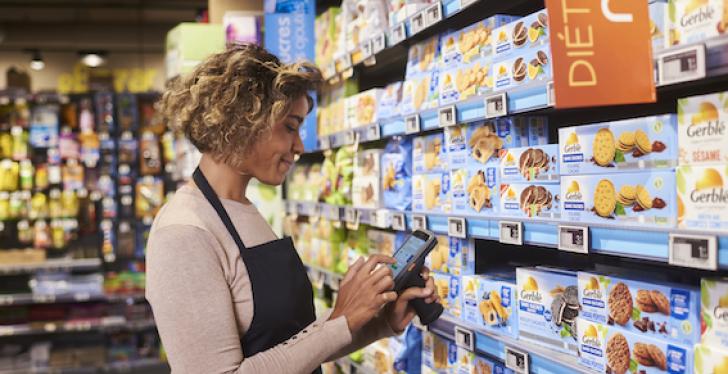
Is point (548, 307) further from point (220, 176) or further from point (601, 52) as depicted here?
point (220, 176)

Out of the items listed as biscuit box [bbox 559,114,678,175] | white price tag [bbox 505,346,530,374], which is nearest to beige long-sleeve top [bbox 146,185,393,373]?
white price tag [bbox 505,346,530,374]

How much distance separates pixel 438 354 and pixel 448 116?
89cm

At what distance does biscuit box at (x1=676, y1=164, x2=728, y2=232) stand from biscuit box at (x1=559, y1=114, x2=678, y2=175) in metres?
0.08

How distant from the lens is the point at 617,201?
1.79 metres

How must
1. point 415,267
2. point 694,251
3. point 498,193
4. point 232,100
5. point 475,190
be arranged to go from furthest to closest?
point 475,190, point 498,193, point 415,267, point 232,100, point 694,251

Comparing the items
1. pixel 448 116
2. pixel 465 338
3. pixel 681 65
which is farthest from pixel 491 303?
pixel 681 65

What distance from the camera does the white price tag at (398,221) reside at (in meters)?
2.88

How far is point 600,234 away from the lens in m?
1.79

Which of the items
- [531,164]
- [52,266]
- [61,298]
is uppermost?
[531,164]

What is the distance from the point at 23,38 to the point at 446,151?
12.7m

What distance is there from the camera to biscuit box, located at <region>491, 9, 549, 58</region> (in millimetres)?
2084

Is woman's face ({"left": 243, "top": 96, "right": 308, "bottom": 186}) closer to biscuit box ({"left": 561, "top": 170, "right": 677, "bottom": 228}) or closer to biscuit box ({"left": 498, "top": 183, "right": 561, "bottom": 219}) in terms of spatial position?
biscuit box ({"left": 498, "top": 183, "right": 561, "bottom": 219})

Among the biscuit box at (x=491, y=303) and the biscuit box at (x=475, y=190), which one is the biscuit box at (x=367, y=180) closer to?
the biscuit box at (x=475, y=190)

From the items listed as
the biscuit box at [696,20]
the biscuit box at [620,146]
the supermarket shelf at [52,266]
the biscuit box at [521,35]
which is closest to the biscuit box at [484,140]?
the biscuit box at [521,35]
